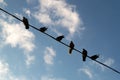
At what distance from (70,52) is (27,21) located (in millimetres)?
5132

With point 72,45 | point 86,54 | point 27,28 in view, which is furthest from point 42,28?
point 86,54

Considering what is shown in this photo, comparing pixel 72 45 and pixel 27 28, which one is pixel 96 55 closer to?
pixel 72 45

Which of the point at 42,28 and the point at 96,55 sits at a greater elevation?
the point at 96,55

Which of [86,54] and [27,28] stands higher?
[86,54]

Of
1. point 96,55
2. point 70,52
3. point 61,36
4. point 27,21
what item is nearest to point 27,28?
point 27,21

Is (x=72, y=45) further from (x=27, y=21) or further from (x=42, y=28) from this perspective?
(x=27, y=21)

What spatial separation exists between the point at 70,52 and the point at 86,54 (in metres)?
1.43

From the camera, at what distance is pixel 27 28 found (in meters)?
18.1

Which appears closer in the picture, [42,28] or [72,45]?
[42,28]

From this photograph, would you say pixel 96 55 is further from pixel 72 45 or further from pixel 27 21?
pixel 27 21

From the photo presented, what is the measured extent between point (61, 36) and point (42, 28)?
2.09m

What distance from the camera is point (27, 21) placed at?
711 inches

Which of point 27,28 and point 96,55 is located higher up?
point 96,55

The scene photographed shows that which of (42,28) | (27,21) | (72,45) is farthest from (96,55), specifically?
(27,21)
